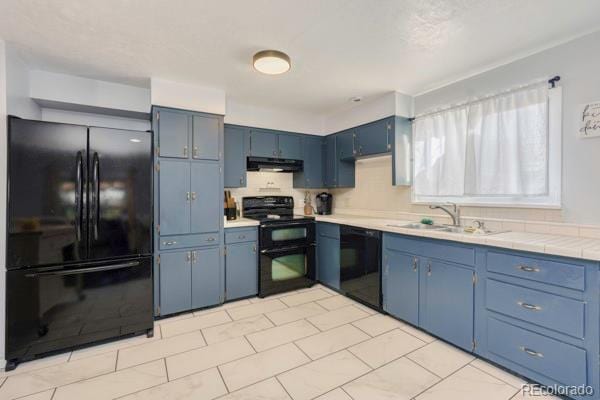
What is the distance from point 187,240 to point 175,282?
44 cm

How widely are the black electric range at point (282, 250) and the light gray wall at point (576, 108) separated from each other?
2519 mm

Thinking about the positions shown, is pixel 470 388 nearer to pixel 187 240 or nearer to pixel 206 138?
pixel 187 240

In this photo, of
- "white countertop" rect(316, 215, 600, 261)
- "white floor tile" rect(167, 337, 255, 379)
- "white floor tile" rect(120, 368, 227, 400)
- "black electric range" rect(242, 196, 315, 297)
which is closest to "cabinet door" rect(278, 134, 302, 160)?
"black electric range" rect(242, 196, 315, 297)

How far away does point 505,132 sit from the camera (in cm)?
240

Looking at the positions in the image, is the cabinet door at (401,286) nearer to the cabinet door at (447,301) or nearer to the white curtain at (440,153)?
the cabinet door at (447,301)

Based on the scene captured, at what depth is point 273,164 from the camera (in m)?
3.78

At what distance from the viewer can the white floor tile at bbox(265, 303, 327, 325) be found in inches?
108

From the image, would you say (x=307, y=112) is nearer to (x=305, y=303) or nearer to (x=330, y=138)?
(x=330, y=138)

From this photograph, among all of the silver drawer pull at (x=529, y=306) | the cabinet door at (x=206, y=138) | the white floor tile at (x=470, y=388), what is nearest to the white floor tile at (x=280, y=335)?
the white floor tile at (x=470, y=388)

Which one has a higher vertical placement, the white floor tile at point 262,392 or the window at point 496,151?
the window at point 496,151


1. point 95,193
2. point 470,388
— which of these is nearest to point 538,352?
point 470,388

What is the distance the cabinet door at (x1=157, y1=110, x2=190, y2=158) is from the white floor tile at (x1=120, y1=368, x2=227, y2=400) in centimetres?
203

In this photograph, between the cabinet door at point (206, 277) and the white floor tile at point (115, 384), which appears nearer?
the white floor tile at point (115, 384)

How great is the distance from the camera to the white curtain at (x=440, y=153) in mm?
2783
